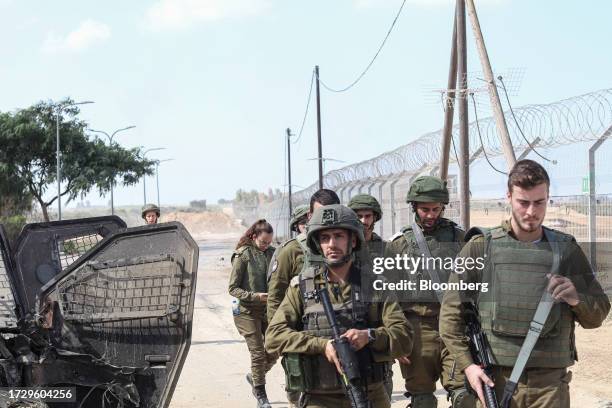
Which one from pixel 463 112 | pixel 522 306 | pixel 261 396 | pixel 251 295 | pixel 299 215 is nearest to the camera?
pixel 522 306

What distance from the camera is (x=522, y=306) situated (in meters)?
3.85

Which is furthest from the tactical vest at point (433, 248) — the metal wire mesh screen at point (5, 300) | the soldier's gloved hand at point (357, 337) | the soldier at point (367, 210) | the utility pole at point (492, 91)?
the utility pole at point (492, 91)

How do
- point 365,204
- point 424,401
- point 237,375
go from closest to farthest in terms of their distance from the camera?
1. point 424,401
2. point 365,204
3. point 237,375

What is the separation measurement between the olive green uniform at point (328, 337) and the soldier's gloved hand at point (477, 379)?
28 cm

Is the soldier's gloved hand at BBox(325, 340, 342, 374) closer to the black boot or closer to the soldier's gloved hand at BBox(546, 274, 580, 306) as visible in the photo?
the soldier's gloved hand at BBox(546, 274, 580, 306)

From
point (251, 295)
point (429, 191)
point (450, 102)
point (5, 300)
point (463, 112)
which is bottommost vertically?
point (251, 295)

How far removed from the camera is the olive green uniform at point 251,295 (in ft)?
26.3

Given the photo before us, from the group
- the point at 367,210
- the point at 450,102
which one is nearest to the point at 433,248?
the point at 367,210

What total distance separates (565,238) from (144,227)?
2.57 m

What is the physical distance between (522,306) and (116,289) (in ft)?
8.37

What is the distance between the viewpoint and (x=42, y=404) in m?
5.26

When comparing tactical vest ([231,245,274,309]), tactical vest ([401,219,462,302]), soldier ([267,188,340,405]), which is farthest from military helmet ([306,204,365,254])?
tactical vest ([231,245,274,309])

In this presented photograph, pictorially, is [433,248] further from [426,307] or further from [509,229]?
[509,229]

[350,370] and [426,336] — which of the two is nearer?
[350,370]
